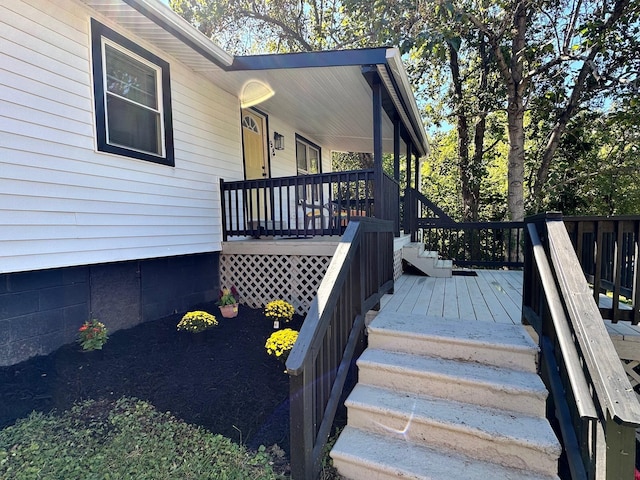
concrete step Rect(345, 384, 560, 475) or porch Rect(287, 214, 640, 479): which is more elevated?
porch Rect(287, 214, 640, 479)

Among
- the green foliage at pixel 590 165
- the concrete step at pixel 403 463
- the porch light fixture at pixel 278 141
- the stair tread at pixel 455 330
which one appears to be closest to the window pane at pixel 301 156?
the porch light fixture at pixel 278 141

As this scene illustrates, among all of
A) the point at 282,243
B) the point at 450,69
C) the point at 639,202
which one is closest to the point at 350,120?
the point at 282,243

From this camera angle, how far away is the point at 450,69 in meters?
11.9

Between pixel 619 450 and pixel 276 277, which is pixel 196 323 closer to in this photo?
pixel 276 277

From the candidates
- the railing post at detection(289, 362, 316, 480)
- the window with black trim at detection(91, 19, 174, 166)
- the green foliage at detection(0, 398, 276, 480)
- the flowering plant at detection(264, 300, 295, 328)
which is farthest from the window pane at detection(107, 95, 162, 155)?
the railing post at detection(289, 362, 316, 480)

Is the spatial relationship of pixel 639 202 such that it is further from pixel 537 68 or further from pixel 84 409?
pixel 84 409

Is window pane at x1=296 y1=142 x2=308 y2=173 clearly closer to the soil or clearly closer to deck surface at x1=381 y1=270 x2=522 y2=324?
deck surface at x1=381 y1=270 x2=522 y2=324

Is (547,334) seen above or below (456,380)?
above

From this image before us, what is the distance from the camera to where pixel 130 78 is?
394cm

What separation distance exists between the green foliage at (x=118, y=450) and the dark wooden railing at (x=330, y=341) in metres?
0.37

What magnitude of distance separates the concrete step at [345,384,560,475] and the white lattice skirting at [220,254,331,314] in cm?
226

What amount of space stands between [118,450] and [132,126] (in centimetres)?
335

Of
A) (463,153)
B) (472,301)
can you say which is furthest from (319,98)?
(463,153)

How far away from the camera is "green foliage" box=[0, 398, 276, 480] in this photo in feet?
6.66
